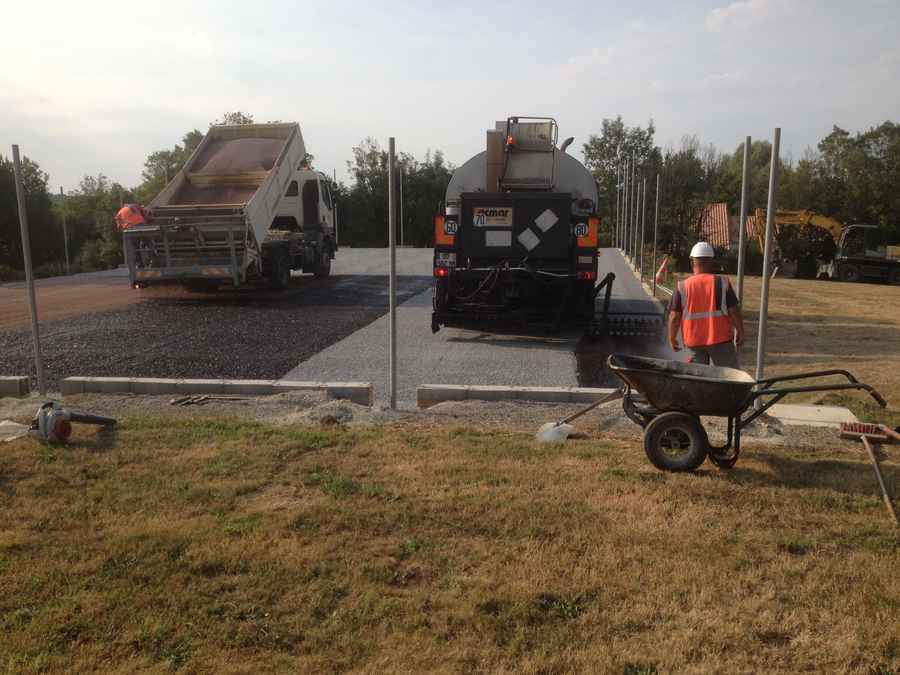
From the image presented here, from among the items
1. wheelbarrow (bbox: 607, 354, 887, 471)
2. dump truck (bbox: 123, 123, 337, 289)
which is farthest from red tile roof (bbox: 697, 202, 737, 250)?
wheelbarrow (bbox: 607, 354, 887, 471)

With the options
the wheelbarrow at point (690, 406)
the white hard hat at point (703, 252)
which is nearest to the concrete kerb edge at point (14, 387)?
the wheelbarrow at point (690, 406)

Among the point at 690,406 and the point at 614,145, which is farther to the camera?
the point at 614,145

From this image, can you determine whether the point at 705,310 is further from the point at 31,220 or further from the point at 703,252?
the point at 31,220

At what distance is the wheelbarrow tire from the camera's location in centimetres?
479

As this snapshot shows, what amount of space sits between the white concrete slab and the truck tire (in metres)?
→ 28.6

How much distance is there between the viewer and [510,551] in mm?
3744

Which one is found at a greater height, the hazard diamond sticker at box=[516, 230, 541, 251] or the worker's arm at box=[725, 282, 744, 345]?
the hazard diamond sticker at box=[516, 230, 541, 251]

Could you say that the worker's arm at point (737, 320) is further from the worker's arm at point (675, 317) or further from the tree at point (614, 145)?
the tree at point (614, 145)

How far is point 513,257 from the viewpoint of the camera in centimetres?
1069

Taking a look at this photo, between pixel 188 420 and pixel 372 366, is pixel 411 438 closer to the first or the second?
pixel 188 420

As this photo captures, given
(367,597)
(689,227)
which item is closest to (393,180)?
(367,597)

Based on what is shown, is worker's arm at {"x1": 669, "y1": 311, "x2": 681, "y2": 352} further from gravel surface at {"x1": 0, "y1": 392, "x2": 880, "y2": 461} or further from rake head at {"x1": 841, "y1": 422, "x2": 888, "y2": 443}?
rake head at {"x1": 841, "y1": 422, "x2": 888, "y2": 443}

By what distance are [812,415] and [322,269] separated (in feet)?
49.5

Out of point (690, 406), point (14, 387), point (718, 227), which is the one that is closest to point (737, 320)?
point (690, 406)
